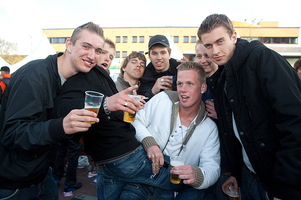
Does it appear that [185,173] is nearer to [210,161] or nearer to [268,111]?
[210,161]

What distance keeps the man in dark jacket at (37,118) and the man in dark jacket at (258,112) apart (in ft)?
4.77

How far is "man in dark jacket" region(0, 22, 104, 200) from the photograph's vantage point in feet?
5.32

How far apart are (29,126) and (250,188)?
2473 millimetres

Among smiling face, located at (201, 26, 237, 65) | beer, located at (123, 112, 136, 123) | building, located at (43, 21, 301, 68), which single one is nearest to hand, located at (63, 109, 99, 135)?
beer, located at (123, 112, 136, 123)

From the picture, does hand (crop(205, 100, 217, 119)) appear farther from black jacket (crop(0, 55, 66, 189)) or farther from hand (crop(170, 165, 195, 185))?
black jacket (crop(0, 55, 66, 189))

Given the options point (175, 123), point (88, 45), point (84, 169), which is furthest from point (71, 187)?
point (88, 45)

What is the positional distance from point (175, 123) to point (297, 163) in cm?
143

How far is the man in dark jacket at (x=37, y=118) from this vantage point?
1.62 meters

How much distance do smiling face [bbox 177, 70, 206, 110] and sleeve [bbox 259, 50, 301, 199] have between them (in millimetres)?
1082

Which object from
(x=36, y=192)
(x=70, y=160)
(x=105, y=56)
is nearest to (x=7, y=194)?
(x=36, y=192)

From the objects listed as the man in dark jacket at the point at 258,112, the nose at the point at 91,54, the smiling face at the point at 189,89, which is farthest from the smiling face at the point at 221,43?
the nose at the point at 91,54

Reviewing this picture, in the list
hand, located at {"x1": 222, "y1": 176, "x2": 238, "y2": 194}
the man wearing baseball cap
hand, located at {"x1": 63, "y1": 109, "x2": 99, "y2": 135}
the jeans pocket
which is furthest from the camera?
the man wearing baseball cap

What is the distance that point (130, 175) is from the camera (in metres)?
2.31

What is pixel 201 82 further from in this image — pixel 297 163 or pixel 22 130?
pixel 22 130
